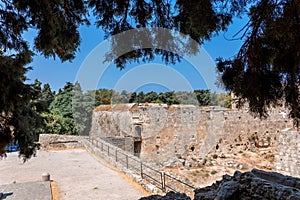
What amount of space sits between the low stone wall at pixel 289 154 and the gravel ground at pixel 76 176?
3988 mm

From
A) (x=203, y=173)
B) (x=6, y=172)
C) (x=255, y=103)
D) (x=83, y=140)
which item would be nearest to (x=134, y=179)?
(x=203, y=173)

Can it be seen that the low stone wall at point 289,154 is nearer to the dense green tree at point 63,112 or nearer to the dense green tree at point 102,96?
the dense green tree at point 102,96

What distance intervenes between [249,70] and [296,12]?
703 millimetres

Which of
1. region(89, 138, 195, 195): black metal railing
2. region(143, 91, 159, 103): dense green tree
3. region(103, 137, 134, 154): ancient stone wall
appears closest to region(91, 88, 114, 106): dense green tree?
region(143, 91, 159, 103): dense green tree

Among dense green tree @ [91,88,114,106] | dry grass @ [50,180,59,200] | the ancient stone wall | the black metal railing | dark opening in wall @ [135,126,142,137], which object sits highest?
dense green tree @ [91,88,114,106]

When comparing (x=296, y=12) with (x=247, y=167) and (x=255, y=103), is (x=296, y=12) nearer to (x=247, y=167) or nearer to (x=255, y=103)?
(x=255, y=103)

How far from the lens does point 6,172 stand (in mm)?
7859

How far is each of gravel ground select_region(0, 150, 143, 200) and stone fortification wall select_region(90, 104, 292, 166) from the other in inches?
102

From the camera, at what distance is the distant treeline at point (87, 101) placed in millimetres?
12711

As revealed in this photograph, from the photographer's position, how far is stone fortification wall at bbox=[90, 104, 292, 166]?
11.4m

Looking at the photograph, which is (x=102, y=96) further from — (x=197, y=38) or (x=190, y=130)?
(x=197, y=38)

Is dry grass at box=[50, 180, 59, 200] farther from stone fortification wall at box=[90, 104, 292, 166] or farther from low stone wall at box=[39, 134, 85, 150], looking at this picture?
low stone wall at box=[39, 134, 85, 150]

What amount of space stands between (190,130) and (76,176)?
6.05 metres

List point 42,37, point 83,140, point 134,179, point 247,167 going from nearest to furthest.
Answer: point 42,37, point 134,179, point 247,167, point 83,140
